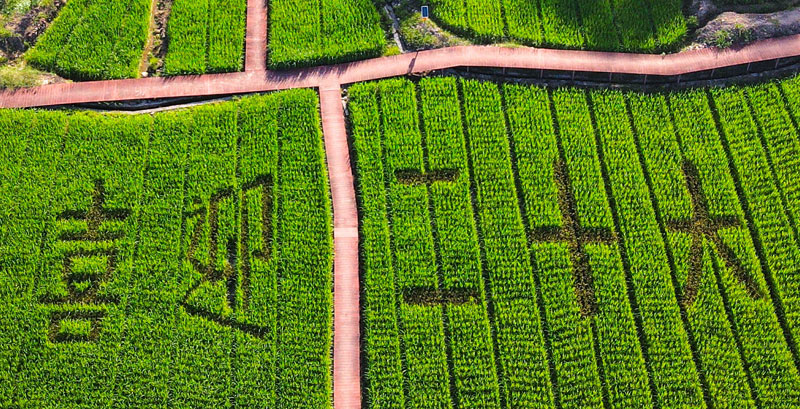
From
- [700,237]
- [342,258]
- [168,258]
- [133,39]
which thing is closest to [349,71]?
[342,258]

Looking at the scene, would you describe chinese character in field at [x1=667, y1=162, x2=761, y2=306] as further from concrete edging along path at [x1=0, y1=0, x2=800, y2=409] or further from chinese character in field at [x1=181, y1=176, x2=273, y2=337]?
chinese character in field at [x1=181, y1=176, x2=273, y2=337]

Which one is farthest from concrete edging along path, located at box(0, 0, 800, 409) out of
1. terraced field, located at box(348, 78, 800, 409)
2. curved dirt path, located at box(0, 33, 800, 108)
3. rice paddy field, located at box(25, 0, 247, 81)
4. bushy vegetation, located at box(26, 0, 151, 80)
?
terraced field, located at box(348, 78, 800, 409)

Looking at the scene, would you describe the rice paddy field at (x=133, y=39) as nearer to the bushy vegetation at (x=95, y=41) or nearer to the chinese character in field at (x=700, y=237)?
the bushy vegetation at (x=95, y=41)

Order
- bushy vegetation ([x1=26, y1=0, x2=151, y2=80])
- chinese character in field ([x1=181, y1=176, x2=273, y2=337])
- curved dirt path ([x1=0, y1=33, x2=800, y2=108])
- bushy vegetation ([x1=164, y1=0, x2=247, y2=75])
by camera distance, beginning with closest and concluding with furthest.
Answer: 1. chinese character in field ([x1=181, y1=176, x2=273, y2=337])
2. curved dirt path ([x1=0, y1=33, x2=800, y2=108])
3. bushy vegetation ([x1=164, y1=0, x2=247, y2=75])
4. bushy vegetation ([x1=26, y1=0, x2=151, y2=80])

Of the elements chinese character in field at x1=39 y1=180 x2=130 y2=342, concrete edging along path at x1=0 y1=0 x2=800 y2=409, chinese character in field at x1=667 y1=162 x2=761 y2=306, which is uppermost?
concrete edging along path at x1=0 y1=0 x2=800 y2=409

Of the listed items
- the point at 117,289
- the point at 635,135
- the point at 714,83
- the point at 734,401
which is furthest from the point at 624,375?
the point at 117,289

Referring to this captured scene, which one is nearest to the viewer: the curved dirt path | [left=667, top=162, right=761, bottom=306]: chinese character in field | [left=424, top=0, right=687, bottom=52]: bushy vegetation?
A: [left=667, top=162, right=761, bottom=306]: chinese character in field

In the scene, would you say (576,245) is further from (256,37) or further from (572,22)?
(256,37)
